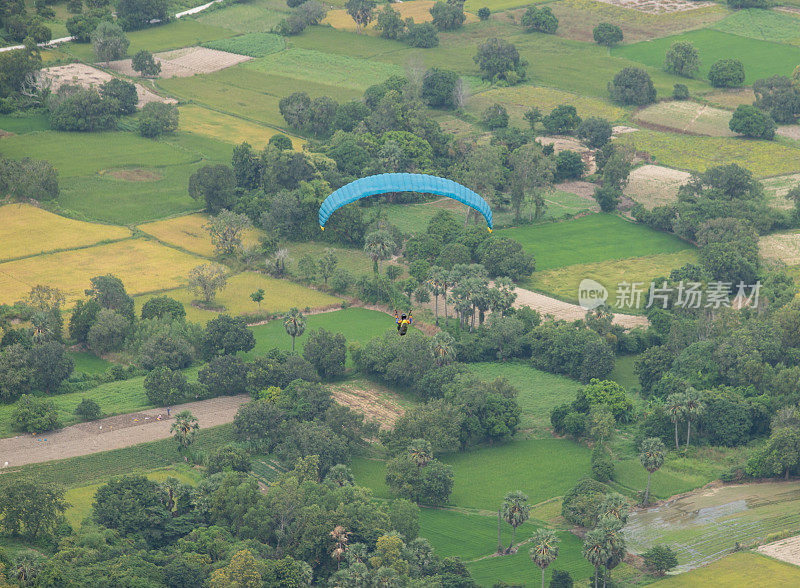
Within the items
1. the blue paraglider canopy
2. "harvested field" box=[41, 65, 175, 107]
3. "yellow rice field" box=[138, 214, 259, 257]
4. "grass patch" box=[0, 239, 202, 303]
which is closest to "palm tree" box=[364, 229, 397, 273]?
"yellow rice field" box=[138, 214, 259, 257]

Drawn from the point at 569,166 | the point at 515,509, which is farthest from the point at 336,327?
the point at 569,166

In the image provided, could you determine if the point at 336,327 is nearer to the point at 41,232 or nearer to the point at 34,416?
the point at 34,416

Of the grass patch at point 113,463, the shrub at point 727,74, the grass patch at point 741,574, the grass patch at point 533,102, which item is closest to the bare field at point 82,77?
the grass patch at point 533,102

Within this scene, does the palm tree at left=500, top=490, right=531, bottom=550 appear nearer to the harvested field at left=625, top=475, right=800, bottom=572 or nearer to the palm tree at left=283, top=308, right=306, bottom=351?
the harvested field at left=625, top=475, right=800, bottom=572

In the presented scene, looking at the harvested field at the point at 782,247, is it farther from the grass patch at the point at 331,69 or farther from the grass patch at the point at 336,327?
the grass patch at the point at 331,69

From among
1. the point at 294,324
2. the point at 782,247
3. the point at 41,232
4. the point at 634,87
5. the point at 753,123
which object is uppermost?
the point at 634,87

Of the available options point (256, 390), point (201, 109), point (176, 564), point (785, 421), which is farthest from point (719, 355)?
point (201, 109)
